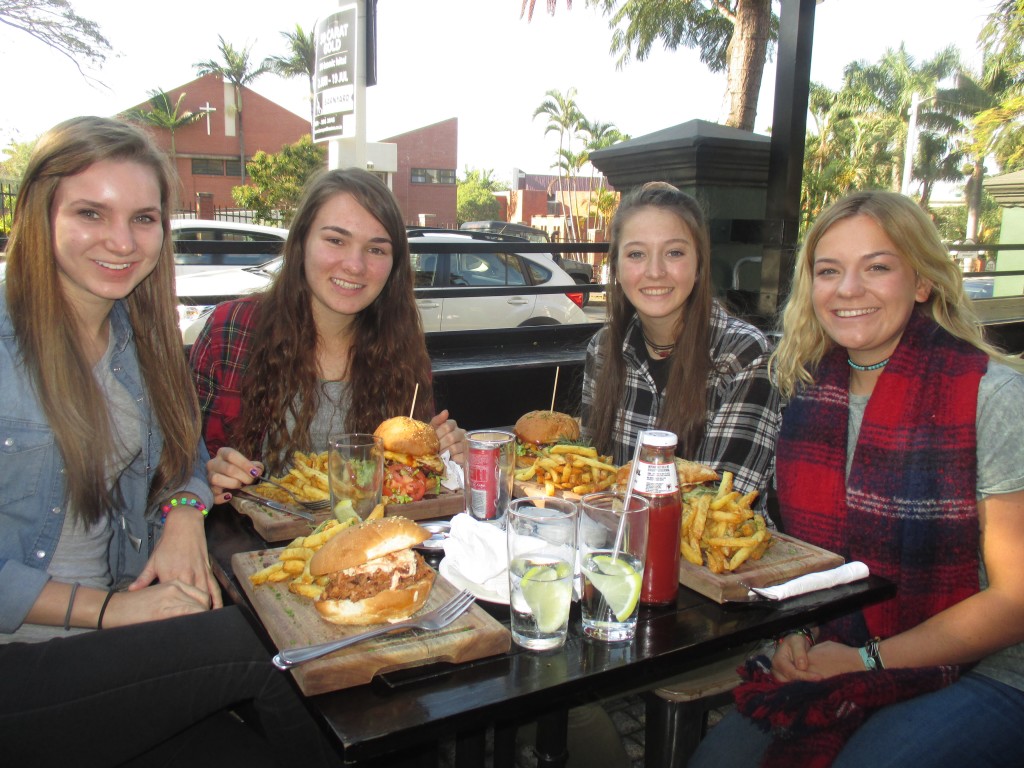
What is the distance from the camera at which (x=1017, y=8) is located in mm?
12797

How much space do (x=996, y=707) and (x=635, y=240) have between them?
1.93m

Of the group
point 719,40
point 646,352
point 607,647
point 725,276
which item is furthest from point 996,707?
point 719,40

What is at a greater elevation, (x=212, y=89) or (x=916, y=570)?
(x=212, y=89)

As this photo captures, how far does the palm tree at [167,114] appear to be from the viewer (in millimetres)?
40375

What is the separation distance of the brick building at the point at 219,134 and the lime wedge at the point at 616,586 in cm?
4458

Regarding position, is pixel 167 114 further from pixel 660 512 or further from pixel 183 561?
pixel 660 512

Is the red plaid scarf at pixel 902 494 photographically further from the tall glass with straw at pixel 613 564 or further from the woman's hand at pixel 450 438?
the woman's hand at pixel 450 438

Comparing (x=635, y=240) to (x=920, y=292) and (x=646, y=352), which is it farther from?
(x=920, y=292)

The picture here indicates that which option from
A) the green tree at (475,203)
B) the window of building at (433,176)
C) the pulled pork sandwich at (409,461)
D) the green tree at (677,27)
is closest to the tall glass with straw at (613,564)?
the pulled pork sandwich at (409,461)

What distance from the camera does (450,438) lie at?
2832mm

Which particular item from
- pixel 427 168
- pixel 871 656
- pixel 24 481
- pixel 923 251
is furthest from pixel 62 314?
pixel 427 168

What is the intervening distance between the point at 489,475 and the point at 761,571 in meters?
0.79

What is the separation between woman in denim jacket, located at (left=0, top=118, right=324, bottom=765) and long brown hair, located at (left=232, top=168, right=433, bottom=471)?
38 centimetres

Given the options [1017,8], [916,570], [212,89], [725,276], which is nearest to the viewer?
[916,570]
